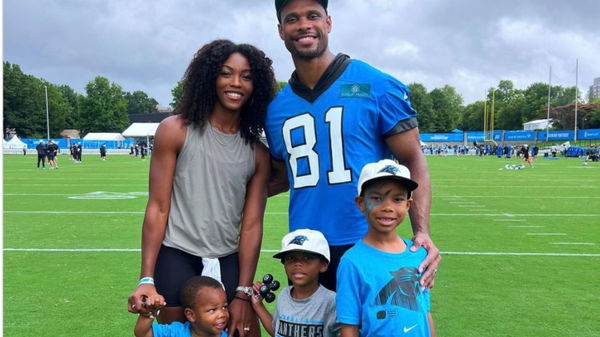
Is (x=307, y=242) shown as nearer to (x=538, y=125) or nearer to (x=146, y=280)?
(x=146, y=280)

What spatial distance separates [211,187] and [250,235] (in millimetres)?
326

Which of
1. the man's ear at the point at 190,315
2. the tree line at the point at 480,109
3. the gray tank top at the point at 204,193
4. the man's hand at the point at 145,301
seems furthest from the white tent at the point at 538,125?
the man's hand at the point at 145,301

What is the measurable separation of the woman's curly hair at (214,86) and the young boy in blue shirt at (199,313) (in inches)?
30.5

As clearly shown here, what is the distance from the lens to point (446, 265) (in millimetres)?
6008

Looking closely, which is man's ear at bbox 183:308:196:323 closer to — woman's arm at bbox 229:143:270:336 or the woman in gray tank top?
the woman in gray tank top

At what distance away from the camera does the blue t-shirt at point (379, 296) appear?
205 centimetres

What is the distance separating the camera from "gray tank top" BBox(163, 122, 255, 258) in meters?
2.59

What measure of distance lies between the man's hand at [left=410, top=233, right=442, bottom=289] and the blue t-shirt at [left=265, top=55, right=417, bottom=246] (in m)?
0.30

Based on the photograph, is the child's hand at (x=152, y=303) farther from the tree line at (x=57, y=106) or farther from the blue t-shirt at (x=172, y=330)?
the tree line at (x=57, y=106)

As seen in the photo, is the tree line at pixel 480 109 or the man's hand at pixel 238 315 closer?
the man's hand at pixel 238 315

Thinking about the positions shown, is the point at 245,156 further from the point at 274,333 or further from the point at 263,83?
the point at 274,333

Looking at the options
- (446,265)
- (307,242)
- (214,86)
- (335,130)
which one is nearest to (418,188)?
(335,130)

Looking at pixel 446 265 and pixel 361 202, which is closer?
pixel 361 202

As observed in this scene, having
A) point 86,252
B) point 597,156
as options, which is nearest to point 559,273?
point 86,252
